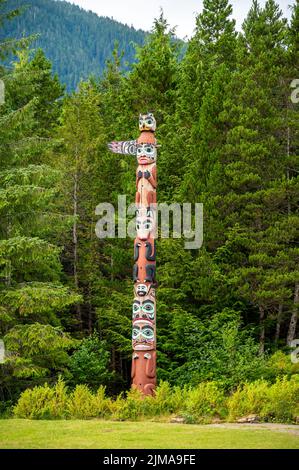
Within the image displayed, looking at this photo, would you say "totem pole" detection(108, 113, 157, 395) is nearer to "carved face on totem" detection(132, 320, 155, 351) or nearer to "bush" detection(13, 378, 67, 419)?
"carved face on totem" detection(132, 320, 155, 351)

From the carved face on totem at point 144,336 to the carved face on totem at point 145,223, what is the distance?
2432 mm

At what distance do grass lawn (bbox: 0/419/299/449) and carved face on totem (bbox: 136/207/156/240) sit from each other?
6.62 metres

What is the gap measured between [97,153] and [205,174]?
5212 mm

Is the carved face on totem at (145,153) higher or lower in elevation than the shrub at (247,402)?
higher

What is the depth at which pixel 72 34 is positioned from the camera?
571ft

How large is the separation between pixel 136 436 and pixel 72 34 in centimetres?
17051

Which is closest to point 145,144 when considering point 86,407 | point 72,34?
point 86,407

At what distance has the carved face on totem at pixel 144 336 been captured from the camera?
19.2 m

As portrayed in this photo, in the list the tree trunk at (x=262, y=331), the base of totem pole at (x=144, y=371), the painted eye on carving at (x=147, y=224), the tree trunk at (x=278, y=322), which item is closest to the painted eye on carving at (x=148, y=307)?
the base of totem pole at (x=144, y=371)

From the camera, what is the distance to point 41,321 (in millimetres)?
21984

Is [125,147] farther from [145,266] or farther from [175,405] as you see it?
[175,405]

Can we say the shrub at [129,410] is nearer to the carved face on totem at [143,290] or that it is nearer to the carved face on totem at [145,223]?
the carved face on totem at [143,290]

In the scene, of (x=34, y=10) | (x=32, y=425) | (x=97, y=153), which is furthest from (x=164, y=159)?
(x=34, y=10)
